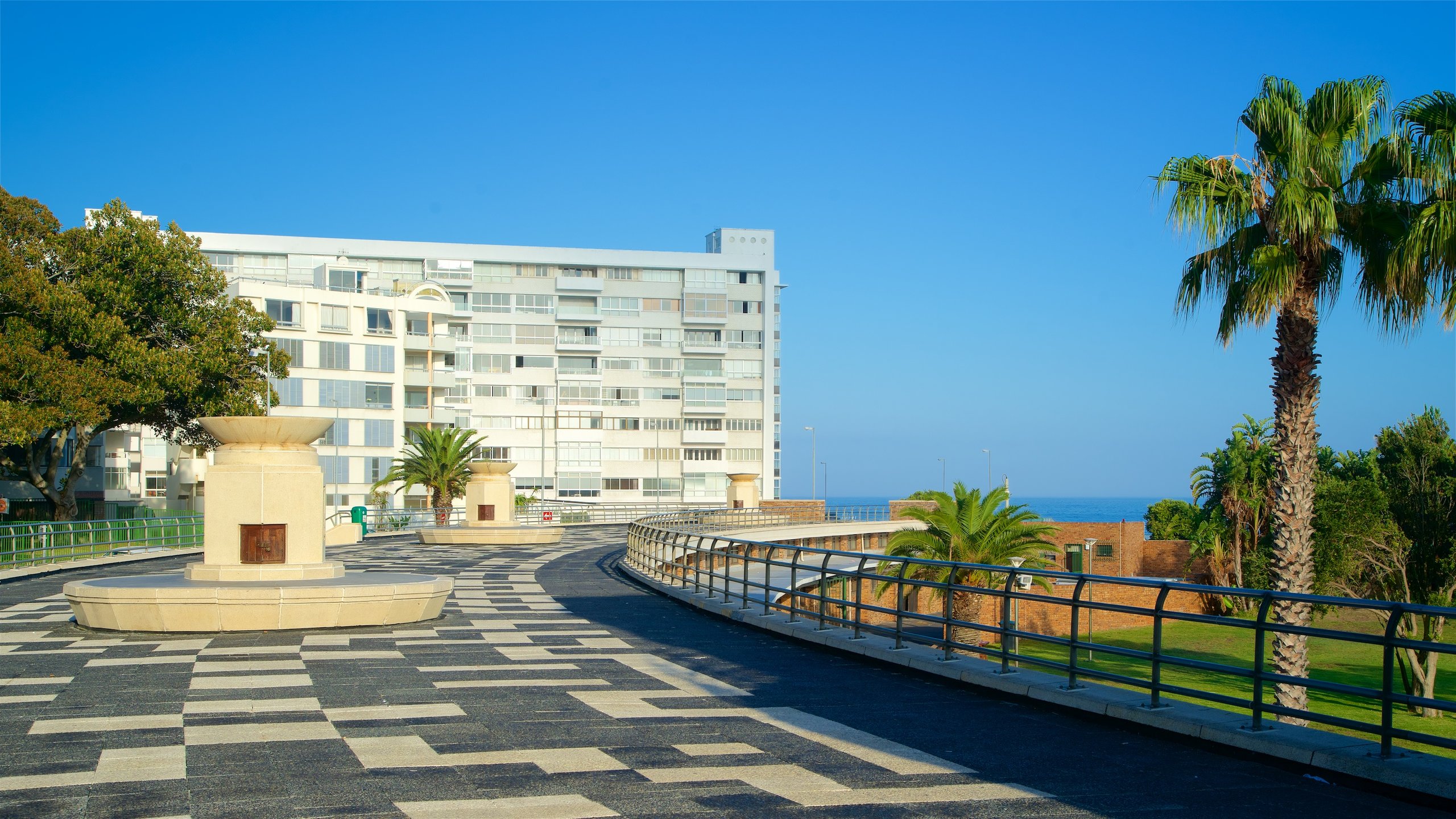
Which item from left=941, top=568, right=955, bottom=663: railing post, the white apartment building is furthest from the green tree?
the white apartment building

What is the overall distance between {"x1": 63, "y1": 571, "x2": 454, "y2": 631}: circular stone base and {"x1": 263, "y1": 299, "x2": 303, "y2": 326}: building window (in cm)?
5514

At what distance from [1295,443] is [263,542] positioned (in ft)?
52.9

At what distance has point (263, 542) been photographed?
1880 centimetres

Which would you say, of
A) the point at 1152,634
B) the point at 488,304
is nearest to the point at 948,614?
the point at 1152,634

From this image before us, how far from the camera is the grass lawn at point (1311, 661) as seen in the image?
30734 millimetres

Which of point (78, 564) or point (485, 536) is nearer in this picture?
point (78, 564)

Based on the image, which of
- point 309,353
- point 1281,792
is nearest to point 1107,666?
point 1281,792

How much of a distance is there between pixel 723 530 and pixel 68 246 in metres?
27.7

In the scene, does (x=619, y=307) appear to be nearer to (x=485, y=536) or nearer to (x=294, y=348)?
(x=294, y=348)

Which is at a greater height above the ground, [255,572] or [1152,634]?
[255,572]

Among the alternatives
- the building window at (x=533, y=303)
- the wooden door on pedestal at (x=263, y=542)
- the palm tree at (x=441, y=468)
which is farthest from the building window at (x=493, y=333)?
the wooden door on pedestal at (x=263, y=542)

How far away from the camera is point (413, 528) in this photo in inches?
2325

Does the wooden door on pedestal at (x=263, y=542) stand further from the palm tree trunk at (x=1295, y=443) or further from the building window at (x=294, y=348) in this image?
the building window at (x=294, y=348)

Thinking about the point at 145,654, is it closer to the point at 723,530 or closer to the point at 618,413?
the point at 723,530
